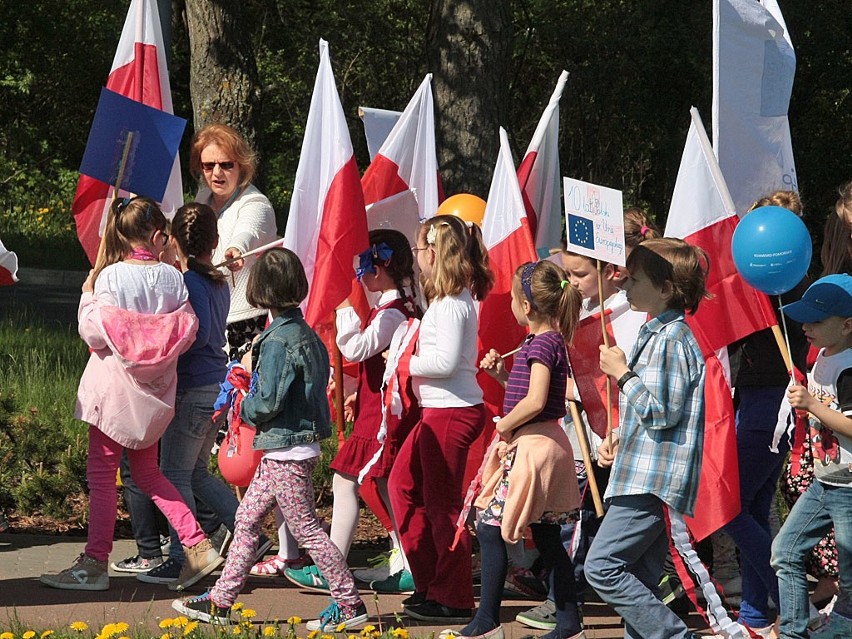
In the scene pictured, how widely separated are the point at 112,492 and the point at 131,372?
574 mm

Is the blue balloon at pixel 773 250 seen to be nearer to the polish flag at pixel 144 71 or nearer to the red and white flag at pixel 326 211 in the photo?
the red and white flag at pixel 326 211

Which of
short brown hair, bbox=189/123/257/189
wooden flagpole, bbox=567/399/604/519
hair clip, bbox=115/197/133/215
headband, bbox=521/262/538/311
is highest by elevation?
short brown hair, bbox=189/123/257/189

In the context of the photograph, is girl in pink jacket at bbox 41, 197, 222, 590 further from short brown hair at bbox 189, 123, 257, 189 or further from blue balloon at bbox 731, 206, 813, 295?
blue balloon at bbox 731, 206, 813, 295

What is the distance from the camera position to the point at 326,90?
6.91 meters

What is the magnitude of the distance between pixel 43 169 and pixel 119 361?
21.8 metres

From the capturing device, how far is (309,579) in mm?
6219

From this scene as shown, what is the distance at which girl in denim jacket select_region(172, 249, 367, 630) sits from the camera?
5398 mm

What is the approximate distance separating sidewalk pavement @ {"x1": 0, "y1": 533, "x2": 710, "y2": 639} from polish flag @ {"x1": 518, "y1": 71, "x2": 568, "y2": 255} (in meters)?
2.04

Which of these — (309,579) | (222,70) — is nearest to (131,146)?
(309,579)

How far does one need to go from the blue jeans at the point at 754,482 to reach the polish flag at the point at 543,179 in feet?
6.04

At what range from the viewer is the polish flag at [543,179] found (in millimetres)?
7254

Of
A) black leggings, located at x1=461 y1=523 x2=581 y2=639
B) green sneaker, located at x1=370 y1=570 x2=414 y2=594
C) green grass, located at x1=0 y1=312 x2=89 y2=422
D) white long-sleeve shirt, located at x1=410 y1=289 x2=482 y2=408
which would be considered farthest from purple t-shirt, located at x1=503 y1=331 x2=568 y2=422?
green grass, located at x1=0 y1=312 x2=89 y2=422

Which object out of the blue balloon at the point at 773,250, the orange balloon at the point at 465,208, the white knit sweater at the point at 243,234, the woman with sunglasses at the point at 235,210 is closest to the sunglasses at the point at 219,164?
the woman with sunglasses at the point at 235,210

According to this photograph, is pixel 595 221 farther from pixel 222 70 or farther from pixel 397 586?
pixel 222 70
